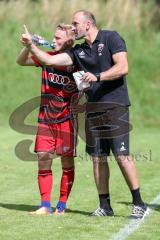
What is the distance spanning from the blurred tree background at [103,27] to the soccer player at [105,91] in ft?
35.7

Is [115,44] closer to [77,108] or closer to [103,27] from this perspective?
[77,108]

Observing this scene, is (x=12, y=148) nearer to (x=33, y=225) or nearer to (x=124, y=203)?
(x=124, y=203)

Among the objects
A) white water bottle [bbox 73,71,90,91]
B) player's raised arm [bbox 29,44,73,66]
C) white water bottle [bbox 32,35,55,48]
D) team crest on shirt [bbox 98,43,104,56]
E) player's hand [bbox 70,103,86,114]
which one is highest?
white water bottle [bbox 32,35,55,48]

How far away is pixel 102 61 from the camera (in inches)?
302

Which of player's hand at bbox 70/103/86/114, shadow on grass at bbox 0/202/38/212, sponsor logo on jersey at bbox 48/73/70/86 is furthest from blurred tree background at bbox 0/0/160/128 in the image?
sponsor logo on jersey at bbox 48/73/70/86

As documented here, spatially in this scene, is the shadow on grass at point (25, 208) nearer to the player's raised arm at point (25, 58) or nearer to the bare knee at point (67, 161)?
the bare knee at point (67, 161)

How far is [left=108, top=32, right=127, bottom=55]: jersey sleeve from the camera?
24.7 feet

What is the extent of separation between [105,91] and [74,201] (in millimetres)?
1893

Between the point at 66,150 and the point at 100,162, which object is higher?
the point at 66,150

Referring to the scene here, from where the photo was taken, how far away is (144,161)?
13.0 metres

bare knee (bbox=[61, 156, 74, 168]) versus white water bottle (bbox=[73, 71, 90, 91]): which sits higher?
white water bottle (bbox=[73, 71, 90, 91])

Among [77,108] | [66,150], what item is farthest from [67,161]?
[77,108]

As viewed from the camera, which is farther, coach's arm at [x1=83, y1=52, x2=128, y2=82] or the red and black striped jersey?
the red and black striped jersey

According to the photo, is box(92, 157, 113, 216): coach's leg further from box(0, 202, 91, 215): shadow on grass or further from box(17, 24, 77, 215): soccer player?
box(17, 24, 77, 215): soccer player
